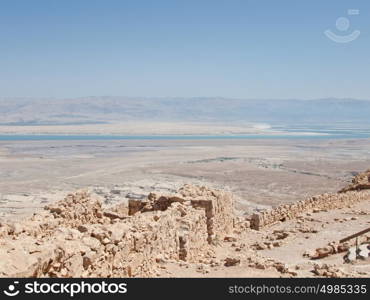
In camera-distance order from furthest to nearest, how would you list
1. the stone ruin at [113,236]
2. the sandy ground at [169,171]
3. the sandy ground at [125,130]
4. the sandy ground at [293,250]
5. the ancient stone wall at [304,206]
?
1. the sandy ground at [125,130]
2. the sandy ground at [169,171]
3. the ancient stone wall at [304,206]
4. the sandy ground at [293,250]
5. the stone ruin at [113,236]

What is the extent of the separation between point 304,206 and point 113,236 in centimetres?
994

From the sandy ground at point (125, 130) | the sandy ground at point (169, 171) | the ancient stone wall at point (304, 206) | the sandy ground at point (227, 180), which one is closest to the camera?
the sandy ground at point (227, 180)

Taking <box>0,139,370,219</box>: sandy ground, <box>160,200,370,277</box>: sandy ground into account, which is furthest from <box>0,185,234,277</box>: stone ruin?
<box>0,139,370,219</box>: sandy ground

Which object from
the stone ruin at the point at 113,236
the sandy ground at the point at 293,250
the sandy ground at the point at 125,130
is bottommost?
the sandy ground at the point at 125,130

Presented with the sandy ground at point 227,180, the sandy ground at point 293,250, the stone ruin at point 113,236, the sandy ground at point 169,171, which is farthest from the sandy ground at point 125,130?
the stone ruin at point 113,236

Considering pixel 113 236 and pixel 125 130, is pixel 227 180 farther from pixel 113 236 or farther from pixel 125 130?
pixel 125 130

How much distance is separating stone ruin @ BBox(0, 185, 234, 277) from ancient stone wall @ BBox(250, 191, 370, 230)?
6.44ft

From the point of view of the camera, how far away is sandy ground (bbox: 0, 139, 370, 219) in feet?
112

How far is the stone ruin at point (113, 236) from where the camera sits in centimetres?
566

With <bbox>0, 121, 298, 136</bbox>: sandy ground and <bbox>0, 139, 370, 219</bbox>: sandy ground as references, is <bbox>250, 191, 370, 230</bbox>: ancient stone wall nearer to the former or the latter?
<bbox>0, 139, 370, 219</bbox>: sandy ground

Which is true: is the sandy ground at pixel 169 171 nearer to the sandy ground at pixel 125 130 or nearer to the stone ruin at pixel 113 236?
the stone ruin at pixel 113 236

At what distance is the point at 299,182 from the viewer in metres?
40.8

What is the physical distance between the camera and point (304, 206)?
612 inches

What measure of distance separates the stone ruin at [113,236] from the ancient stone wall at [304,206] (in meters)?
1.96
